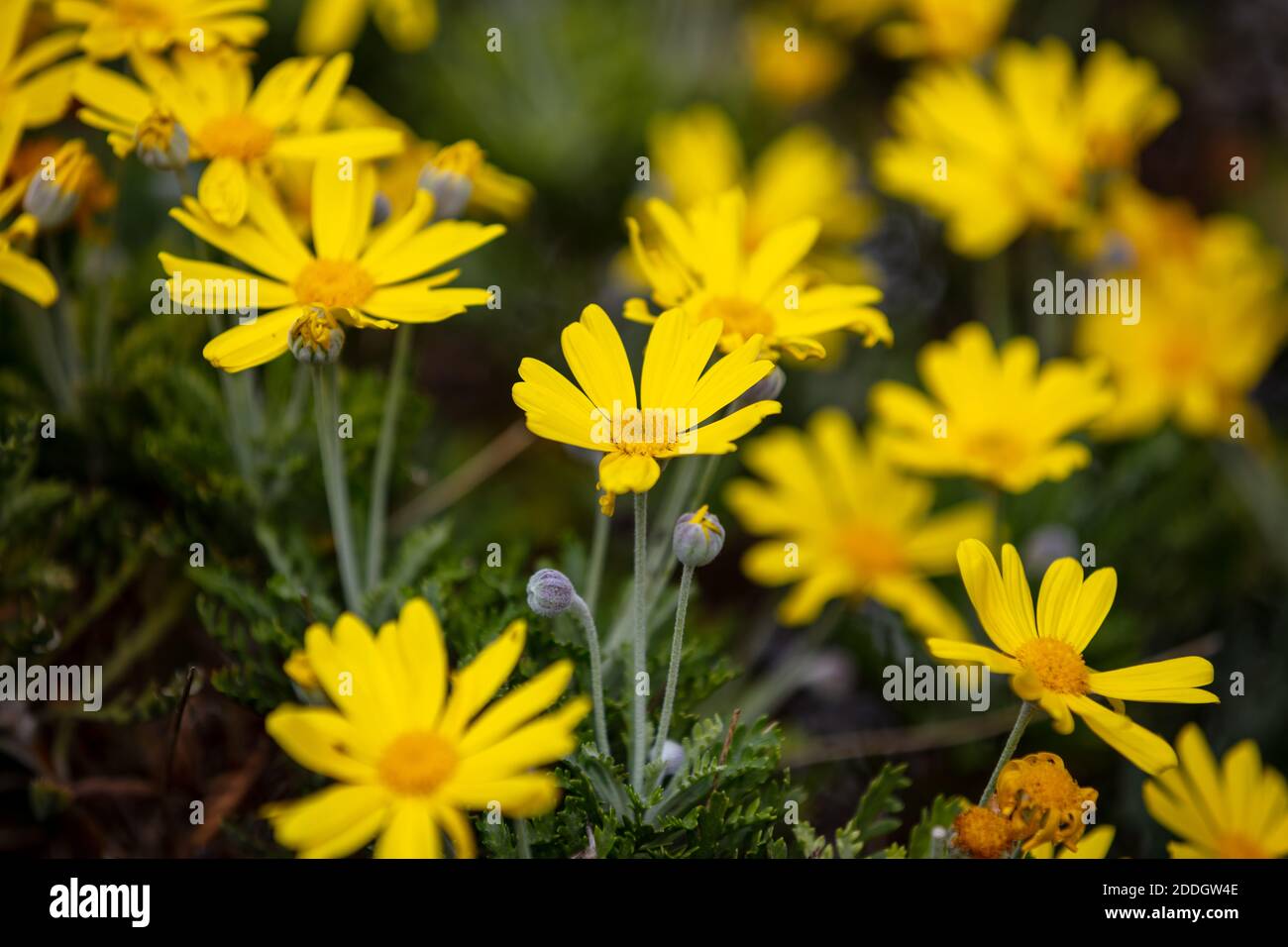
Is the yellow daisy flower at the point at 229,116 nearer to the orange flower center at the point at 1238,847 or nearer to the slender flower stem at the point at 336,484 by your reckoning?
the slender flower stem at the point at 336,484

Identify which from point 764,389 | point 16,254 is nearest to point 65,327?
point 16,254

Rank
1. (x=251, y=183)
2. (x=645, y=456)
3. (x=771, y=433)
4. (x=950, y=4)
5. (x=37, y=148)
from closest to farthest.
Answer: (x=645, y=456) < (x=251, y=183) < (x=37, y=148) < (x=771, y=433) < (x=950, y=4)

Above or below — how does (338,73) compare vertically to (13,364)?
above

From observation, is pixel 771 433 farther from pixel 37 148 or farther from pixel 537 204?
pixel 37 148

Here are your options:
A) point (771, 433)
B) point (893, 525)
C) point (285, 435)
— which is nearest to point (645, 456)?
point (285, 435)

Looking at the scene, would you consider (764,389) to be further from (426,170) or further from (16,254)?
(16,254)

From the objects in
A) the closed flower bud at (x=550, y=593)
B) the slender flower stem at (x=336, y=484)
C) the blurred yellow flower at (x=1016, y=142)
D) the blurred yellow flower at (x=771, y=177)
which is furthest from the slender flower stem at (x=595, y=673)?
the blurred yellow flower at (x=771, y=177)

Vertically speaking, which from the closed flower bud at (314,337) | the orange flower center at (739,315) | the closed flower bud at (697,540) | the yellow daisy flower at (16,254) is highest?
the yellow daisy flower at (16,254)
